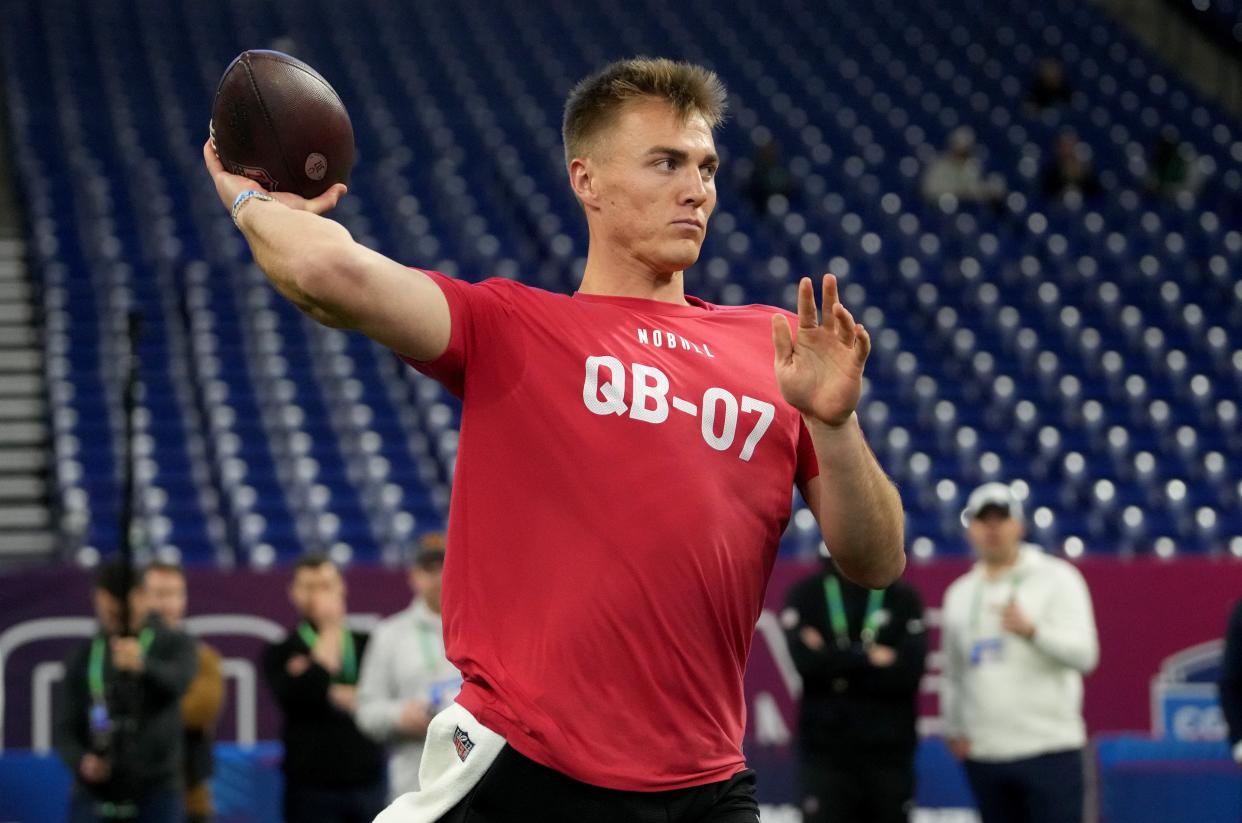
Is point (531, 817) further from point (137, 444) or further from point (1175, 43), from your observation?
point (1175, 43)

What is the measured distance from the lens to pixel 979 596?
300 inches

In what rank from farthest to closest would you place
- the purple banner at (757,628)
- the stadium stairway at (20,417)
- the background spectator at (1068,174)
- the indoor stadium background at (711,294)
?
1. the background spectator at (1068,174)
2. the stadium stairway at (20,417)
3. the indoor stadium background at (711,294)
4. the purple banner at (757,628)

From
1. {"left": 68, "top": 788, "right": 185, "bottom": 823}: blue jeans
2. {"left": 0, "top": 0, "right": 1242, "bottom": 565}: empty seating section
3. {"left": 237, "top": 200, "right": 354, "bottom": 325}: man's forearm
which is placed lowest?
{"left": 68, "top": 788, "right": 185, "bottom": 823}: blue jeans

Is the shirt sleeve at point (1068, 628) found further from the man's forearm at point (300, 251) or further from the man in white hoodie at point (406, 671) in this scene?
the man's forearm at point (300, 251)

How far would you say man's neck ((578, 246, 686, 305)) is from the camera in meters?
2.94

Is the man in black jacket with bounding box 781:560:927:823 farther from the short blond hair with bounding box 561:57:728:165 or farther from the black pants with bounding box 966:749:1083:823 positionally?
the short blond hair with bounding box 561:57:728:165

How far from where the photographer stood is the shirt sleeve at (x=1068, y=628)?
24.0 ft

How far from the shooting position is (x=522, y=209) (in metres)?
16.8

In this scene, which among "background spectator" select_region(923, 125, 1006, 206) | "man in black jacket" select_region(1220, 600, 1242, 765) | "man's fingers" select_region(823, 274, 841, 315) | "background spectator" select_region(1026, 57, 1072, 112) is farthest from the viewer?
"background spectator" select_region(1026, 57, 1072, 112)

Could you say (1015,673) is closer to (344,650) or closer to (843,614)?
(843,614)

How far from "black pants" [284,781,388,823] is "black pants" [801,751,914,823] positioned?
1.80m

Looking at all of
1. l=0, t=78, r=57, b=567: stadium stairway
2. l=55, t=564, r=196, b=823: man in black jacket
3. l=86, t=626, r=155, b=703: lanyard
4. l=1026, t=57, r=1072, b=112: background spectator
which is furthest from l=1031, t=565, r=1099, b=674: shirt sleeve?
l=1026, t=57, r=1072, b=112: background spectator

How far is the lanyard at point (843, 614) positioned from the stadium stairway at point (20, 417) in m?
6.28

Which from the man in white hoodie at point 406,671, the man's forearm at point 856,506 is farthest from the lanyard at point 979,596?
the man's forearm at point 856,506
